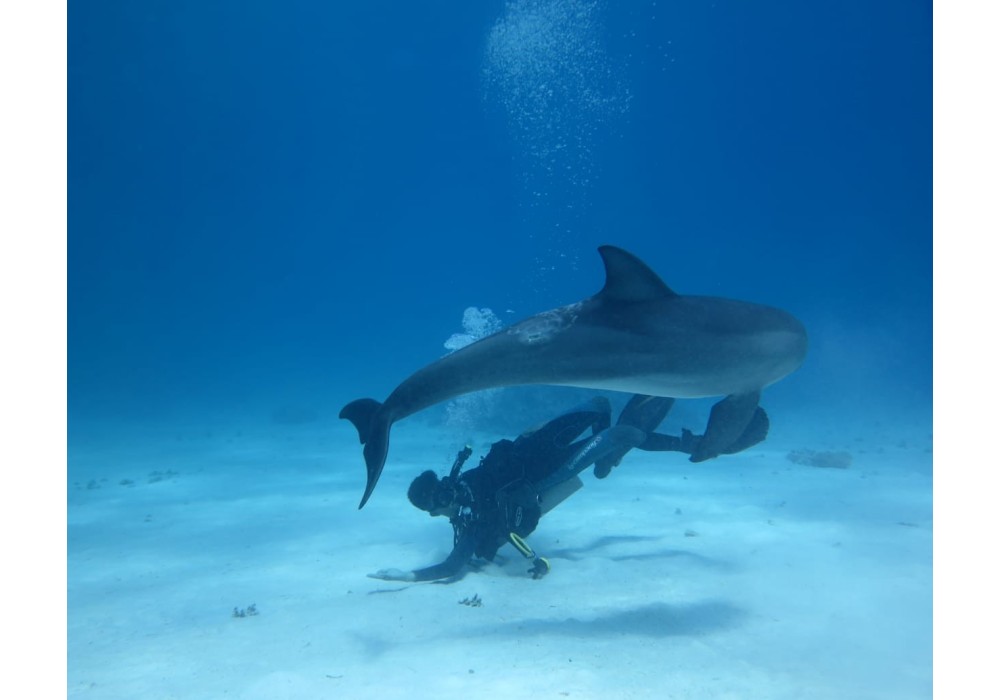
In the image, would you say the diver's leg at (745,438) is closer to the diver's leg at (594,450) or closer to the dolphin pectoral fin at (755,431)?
the dolphin pectoral fin at (755,431)

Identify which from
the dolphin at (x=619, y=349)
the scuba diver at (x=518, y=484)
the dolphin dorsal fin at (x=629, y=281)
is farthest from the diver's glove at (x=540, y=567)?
the dolphin dorsal fin at (x=629, y=281)

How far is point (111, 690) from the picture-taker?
12.5 ft

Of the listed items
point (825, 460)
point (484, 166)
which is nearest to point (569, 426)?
point (825, 460)

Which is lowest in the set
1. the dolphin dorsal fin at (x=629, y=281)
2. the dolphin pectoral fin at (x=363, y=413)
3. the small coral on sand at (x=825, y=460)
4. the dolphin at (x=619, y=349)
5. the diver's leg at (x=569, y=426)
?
the small coral on sand at (x=825, y=460)

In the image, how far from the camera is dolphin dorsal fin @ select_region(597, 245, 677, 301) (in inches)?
162

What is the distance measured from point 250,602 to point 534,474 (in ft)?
10.8

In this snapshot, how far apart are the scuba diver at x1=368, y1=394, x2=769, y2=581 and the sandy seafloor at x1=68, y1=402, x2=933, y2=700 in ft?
1.00

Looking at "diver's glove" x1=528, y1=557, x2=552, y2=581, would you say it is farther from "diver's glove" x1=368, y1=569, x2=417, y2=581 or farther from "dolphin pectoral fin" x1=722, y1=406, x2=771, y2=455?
"dolphin pectoral fin" x1=722, y1=406, x2=771, y2=455

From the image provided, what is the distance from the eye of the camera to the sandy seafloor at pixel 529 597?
3.82 m

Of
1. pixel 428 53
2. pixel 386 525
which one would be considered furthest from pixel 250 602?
pixel 428 53

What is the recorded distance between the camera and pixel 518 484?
6.18 meters

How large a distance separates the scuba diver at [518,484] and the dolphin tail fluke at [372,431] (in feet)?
5.03

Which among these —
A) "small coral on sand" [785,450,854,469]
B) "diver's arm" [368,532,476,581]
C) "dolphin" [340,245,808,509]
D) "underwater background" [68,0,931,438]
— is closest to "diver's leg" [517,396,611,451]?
"diver's arm" [368,532,476,581]

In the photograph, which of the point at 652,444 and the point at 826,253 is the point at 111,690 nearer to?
the point at 652,444
